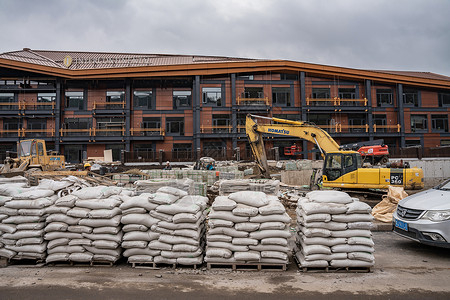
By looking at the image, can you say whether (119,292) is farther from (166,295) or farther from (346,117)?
(346,117)

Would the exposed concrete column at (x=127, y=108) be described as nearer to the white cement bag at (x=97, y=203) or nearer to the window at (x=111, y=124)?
the window at (x=111, y=124)

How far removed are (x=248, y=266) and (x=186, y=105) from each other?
98.0 feet

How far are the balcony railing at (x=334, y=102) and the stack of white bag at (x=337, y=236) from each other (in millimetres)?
29597

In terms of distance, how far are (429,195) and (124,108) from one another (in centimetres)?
3128

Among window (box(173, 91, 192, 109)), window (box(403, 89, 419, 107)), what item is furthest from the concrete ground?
window (box(403, 89, 419, 107))

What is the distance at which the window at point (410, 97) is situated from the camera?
3591 cm

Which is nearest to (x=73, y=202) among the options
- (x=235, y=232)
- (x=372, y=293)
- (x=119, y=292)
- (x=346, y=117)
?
(x=119, y=292)

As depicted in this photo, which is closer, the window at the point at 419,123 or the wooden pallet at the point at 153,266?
the wooden pallet at the point at 153,266

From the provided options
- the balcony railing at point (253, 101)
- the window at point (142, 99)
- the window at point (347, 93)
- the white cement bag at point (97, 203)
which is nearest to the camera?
the white cement bag at point (97, 203)

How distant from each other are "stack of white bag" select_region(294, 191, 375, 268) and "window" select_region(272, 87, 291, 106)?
29215 mm

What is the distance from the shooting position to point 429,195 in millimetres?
6461

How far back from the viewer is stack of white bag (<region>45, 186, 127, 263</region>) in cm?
562

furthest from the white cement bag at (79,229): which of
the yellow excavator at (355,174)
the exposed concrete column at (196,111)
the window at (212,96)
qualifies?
the window at (212,96)

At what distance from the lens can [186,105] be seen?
112 feet
